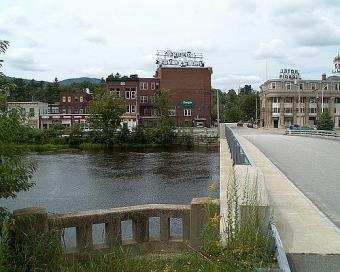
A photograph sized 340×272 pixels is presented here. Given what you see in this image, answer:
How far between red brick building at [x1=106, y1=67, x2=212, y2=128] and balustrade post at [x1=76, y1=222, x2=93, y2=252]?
309 feet

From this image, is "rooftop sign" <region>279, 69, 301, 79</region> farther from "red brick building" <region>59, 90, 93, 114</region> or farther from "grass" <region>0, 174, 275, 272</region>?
"grass" <region>0, 174, 275, 272</region>

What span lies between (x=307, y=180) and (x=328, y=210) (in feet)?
17.3

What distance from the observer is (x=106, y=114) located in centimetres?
9181

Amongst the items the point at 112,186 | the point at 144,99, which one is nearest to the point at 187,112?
the point at 144,99

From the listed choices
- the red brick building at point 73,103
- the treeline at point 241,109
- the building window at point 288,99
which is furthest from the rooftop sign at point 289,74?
the red brick building at point 73,103

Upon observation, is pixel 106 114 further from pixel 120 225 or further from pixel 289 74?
pixel 120 225

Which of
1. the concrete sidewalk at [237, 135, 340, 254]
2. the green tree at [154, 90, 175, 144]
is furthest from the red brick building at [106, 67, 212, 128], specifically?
the concrete sidewalk at [237, 135, 340, 254]

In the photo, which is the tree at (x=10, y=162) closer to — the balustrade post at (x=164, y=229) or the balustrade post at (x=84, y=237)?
the balustrade post at (x=84, y=237)

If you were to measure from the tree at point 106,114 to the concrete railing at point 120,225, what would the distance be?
80.6 m

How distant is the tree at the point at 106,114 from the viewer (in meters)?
91.0

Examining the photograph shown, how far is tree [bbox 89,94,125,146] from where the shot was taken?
3583 inches

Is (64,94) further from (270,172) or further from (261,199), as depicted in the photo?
(261,199)

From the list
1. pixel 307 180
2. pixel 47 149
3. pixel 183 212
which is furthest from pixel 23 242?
pixel 47 149

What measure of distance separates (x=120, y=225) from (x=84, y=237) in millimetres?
762
